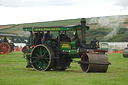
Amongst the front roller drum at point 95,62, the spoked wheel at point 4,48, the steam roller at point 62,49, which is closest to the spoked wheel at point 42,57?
the steam roller at point 62,49

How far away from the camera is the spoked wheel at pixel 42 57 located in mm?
17125

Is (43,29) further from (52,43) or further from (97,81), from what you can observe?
(97,81)

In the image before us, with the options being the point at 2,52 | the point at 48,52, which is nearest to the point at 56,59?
the point at 48,52

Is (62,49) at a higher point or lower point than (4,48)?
higher

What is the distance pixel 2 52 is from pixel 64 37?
21.4 m

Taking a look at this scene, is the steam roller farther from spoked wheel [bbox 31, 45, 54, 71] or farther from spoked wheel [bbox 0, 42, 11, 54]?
spoked wheel [bbox 0, 42, 11, 54]

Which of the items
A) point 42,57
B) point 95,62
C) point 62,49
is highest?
point 62,49

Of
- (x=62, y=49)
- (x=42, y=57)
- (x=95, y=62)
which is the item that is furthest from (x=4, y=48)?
(x=95, y=62)

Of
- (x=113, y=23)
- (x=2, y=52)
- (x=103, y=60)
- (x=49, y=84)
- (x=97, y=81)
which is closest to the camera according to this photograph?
(x=49, y=84)

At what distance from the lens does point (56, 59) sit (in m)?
17.5

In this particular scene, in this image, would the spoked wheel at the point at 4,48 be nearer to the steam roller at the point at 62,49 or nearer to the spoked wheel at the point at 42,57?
the steam roller at the point at 62,49

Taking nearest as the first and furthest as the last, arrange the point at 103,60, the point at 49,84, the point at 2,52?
the point at 49,84 < the point at 103,60 < the point at 2,52

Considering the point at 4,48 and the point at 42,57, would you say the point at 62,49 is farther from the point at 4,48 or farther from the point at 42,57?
the point at 4,48

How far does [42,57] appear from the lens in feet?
57.3
